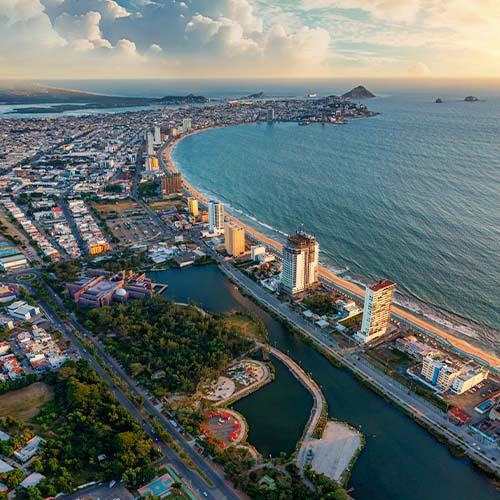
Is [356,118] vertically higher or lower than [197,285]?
higher

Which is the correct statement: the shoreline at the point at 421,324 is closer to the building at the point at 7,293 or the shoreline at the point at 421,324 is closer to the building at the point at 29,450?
the building at the point at 7,293

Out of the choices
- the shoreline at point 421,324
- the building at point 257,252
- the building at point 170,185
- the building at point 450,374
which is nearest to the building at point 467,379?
the building at point 450,374

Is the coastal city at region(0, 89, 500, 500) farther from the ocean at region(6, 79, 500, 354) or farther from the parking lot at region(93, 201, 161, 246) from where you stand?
the ocean at region(6, 79, 500, 354)

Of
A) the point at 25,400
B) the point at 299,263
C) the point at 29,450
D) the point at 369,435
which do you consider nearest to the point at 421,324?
the point at 299,263

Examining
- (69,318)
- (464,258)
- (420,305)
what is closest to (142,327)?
(69,318)

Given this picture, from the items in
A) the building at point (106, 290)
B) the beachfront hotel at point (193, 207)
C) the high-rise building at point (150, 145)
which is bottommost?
the building at point (106, 290)

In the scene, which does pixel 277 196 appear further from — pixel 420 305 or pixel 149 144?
pixel 149 144
